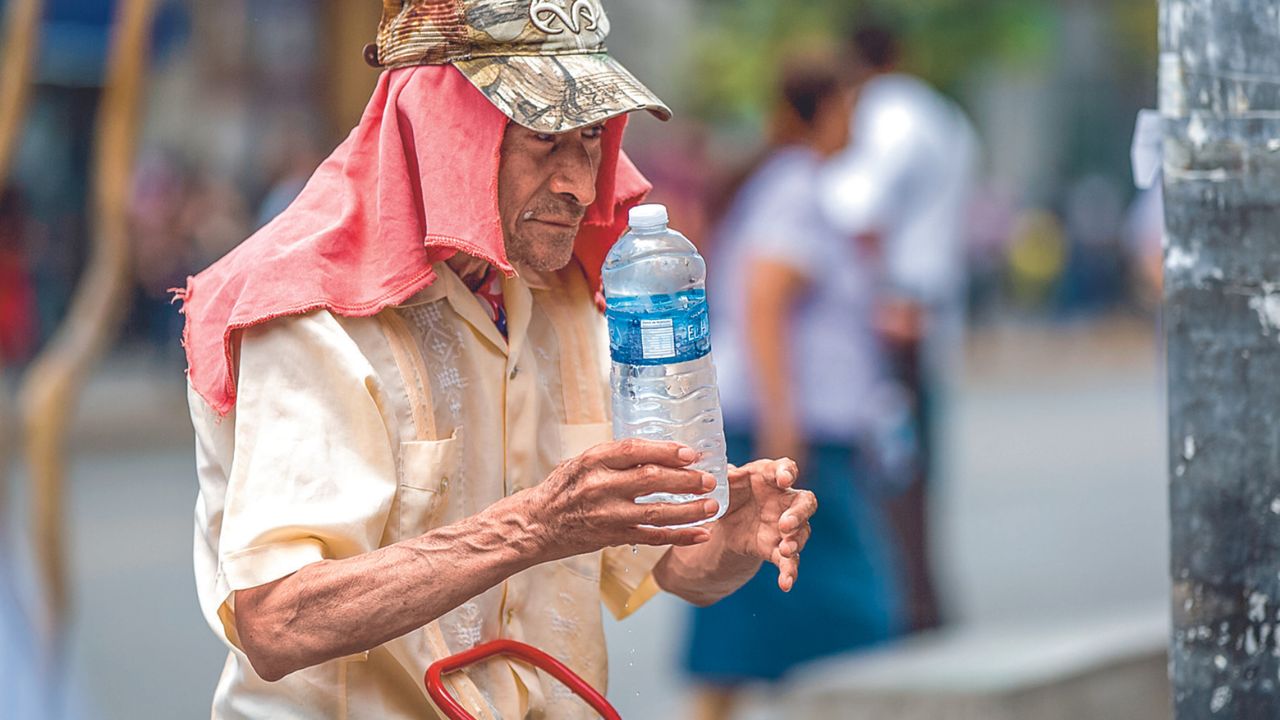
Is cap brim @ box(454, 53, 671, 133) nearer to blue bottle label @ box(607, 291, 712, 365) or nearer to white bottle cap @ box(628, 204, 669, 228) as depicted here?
white bottle cap @ box(628, 204, 669, 228)

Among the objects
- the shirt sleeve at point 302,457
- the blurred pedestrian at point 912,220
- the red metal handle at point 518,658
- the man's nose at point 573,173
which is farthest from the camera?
the blurred pedestrian at point 912,220

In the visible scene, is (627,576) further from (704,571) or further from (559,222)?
(559,222)

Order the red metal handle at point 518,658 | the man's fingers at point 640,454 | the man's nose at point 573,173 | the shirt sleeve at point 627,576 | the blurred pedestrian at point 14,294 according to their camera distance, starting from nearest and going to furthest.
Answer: the man's fingers at point 640,454, the red metal handle at point 518,658, the man's nose at point 573,173, the shirt sleeve at point 627,576, the blurred pedestrian at point 14,294

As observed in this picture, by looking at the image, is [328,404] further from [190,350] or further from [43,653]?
[43,653]

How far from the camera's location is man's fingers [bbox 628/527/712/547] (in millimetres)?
2328

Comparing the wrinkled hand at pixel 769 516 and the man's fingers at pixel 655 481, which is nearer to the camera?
the man's fingers at pixel 655 481

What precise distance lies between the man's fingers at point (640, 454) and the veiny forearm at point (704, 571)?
0.53 m

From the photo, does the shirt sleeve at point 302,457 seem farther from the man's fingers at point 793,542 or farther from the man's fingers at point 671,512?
the man's fingers at point 793,542

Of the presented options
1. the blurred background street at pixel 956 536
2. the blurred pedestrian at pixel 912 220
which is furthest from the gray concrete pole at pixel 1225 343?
the blurred pedestrian at pixel 912 220

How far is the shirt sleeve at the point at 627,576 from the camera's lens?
2.95 meters

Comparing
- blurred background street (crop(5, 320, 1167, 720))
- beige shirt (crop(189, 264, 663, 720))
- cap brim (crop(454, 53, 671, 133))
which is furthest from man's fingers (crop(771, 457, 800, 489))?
blurred background street (crop(5, 320, 1167, 720))

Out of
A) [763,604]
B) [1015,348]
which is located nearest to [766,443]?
[763,604]

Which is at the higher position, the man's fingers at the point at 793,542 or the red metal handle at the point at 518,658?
the man's fingers at the point at 793,542

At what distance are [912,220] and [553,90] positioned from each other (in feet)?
15.0
